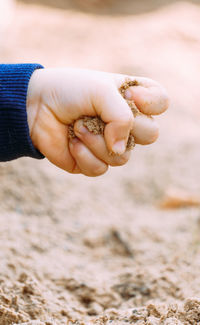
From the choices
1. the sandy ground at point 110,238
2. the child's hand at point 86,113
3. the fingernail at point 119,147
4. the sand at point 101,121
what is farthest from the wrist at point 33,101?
→ the sandy ground at point 110,238

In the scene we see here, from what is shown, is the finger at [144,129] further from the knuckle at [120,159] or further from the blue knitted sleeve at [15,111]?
the blue knitted sleeve at [15,111]

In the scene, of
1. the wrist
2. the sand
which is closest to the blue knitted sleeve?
the wrist

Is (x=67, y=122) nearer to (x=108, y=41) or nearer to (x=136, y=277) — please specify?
(x=136, y=277)

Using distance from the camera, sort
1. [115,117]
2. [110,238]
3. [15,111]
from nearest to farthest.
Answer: [115,117], [15,111], [110,238]

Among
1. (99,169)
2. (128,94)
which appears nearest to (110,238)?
(99,169)

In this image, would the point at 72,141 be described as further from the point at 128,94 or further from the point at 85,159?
the point at 128,94

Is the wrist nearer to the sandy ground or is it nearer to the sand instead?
the sand
